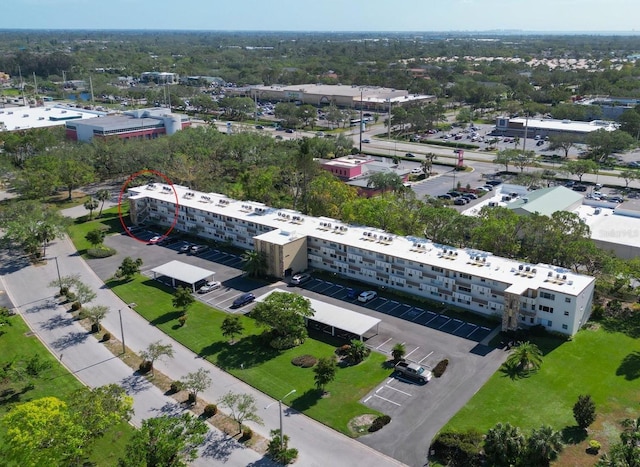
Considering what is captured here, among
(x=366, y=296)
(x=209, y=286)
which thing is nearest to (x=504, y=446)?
(x=366, y=296)

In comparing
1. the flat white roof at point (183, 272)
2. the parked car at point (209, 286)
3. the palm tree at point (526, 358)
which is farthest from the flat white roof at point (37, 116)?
the palm tree at point (526, 358)

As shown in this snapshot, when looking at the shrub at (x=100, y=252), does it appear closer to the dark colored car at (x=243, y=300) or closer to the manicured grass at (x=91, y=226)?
the manicured grass at (x=91, y=226)

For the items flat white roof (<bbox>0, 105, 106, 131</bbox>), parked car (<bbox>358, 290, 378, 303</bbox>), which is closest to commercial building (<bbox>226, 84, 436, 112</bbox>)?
flat white roof (<bbox>0, 105, 106, 131</bbox>)

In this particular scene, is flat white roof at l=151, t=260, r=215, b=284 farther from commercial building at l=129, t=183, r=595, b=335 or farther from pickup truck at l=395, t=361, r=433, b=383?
pickup truck at l=395, t=361, r=433, b=383

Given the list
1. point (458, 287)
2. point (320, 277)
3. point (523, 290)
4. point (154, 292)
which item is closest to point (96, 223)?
point (154, 292)

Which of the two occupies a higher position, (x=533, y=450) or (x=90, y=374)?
(x=533, y=450)

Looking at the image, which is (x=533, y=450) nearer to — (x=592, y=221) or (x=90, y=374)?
(x=90, y=374)
